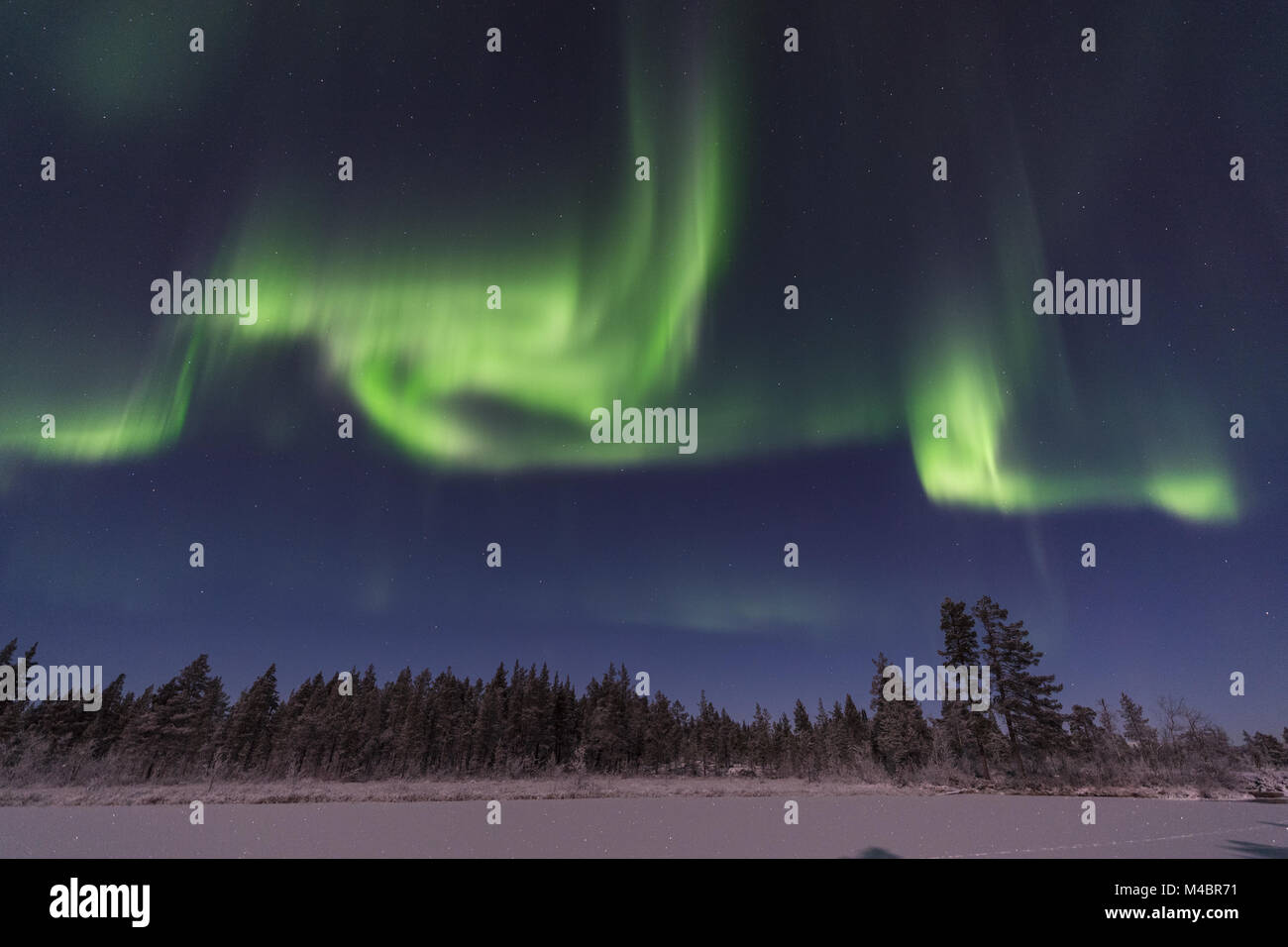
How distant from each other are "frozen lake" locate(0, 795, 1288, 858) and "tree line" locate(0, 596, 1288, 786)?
19577mm

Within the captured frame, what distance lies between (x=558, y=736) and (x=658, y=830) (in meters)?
82.3

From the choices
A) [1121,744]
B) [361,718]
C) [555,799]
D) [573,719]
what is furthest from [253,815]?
[361,718]

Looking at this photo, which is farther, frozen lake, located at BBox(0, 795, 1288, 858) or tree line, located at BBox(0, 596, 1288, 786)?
tree line, located at BBox(0, 596, 1288, 786)

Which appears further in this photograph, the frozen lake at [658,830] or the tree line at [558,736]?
the tree line at [558,736]

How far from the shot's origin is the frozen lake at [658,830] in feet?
55.1

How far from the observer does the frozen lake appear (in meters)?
16.8

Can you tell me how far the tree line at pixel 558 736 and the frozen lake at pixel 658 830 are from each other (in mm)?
19577

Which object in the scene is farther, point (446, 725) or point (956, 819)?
point (446, 725)

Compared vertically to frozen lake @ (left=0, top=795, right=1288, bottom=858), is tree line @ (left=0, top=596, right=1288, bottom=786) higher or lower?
lower
